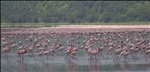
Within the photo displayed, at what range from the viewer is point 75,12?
83938mm

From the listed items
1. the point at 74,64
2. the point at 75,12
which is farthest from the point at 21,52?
the point at 75,12

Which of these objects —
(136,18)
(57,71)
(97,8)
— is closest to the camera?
(57,71)

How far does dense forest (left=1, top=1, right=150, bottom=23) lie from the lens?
77.9m

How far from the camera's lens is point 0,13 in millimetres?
86812

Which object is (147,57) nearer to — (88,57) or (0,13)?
(88,57)

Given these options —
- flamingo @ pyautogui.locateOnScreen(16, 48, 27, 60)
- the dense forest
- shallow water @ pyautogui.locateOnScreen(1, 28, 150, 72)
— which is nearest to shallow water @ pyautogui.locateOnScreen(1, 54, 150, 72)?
shallow water @ pyautogui.locateOnScreen(1, 28, 150, 72)

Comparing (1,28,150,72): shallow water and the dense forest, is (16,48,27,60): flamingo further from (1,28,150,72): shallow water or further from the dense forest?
the dense forest

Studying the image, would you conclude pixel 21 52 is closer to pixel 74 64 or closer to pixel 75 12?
pixel 74 64

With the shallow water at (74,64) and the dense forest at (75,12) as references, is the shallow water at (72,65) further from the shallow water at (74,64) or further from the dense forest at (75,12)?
the dense forest at (75,12)

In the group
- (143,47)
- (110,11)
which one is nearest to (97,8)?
(110,11)

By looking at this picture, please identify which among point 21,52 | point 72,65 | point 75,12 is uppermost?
point 75,12

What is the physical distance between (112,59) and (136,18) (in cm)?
5513

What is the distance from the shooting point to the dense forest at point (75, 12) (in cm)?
7793

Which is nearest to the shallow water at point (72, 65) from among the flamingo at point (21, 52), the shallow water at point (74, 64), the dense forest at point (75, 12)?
the shallow water at point (74, 64)
